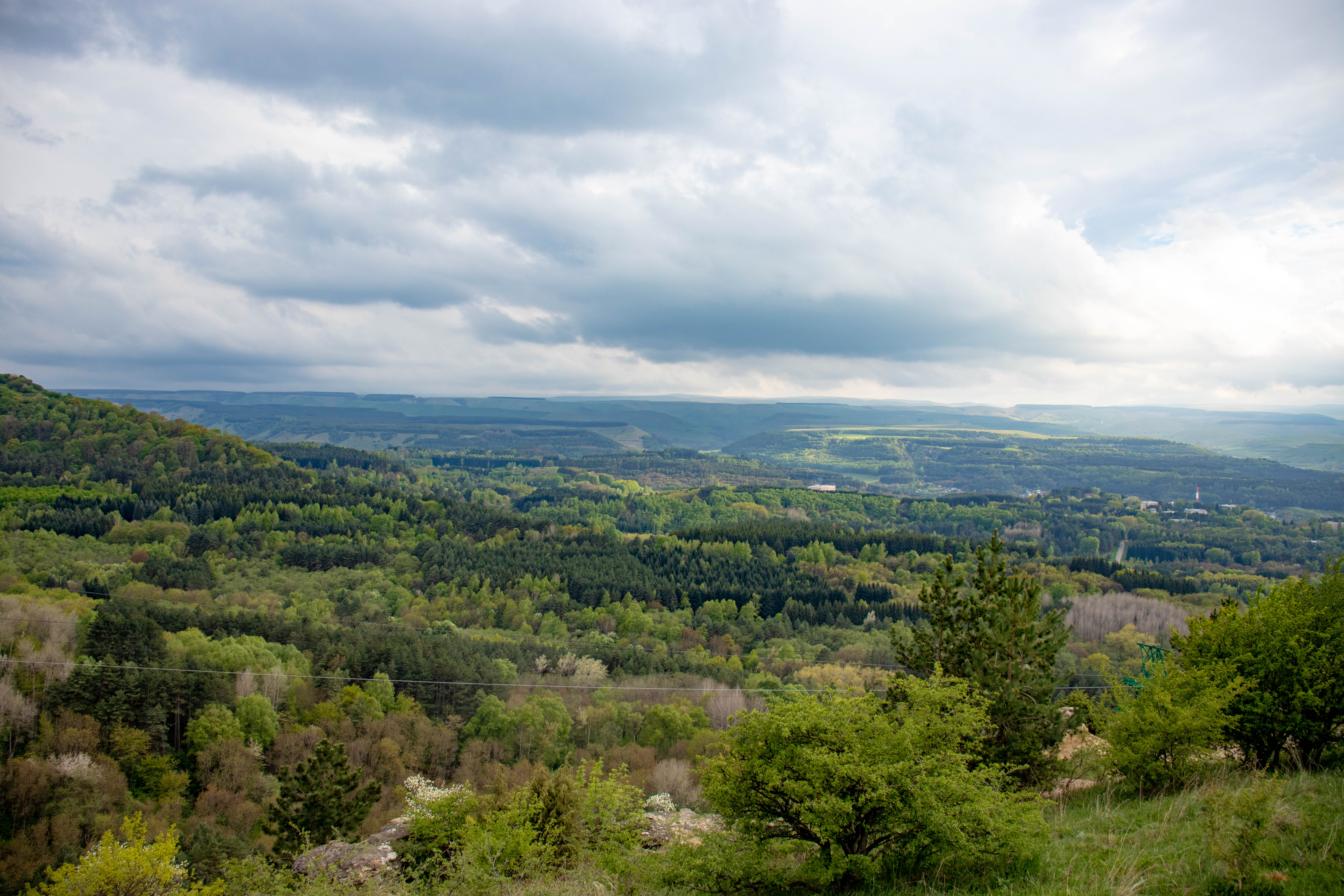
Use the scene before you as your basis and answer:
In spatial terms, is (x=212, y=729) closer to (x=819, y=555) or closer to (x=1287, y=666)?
(x=1287, y=666)

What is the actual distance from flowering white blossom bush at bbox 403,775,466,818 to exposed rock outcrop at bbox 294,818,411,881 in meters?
0.99

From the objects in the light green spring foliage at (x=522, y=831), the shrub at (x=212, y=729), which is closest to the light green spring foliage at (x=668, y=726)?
the light green spring foliage at (x=522, y=831)

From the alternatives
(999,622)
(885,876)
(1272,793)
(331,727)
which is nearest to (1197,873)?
(1272,793)

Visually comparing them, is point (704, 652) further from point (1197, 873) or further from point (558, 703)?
point (1197, 873)

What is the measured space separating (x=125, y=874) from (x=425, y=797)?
12.4m

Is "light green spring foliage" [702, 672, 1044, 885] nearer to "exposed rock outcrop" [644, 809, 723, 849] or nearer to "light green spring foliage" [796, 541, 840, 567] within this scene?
"exposed rock outcrop" [644, 809, 723, 849]

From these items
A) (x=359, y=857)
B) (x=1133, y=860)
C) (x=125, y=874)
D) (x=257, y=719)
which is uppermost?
(x=1133, y=860)

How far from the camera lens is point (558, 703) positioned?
2393 inches

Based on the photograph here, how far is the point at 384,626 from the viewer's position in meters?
83.4

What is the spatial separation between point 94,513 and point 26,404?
83.2 meters

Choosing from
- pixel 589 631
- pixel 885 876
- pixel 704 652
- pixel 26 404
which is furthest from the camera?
pixel 26 404

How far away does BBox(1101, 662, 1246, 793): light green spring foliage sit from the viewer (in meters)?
19.2

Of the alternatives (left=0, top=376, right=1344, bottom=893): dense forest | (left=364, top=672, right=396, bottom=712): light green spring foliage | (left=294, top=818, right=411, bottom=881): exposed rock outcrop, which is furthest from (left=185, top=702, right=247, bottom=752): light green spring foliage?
(left=294, top=818, right=411, bottom=881): exposed rock outcrop

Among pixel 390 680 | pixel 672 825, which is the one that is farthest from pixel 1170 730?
pixel 390 680
